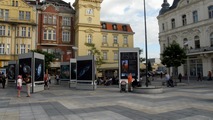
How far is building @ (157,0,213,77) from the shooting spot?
38000mm

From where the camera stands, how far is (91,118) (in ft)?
28.4

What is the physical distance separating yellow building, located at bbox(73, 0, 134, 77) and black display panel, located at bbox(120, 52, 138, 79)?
815 inches

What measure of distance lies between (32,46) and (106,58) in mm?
17427

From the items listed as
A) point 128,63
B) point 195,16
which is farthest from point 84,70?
point 195,16

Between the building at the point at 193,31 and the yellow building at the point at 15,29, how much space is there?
30397 mm

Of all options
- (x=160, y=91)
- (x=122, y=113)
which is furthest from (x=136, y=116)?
(x=160, y=91)

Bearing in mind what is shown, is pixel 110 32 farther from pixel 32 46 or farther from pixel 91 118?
pixel 91 118

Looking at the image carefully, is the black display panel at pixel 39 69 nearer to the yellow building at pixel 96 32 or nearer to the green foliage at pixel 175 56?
the green foliage at pixel 175 56

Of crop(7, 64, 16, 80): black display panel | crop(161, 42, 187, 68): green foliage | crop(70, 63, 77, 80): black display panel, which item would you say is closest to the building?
crop(161, 42, 187, 68): green foliage

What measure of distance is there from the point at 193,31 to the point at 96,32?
2083 centimetres

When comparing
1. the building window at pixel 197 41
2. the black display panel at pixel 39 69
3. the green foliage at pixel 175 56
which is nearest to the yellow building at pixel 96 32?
the green foliage at pixel 175 56

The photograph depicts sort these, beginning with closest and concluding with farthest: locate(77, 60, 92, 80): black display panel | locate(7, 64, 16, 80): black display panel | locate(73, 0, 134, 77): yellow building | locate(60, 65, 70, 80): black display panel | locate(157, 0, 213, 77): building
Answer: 1. locate(77, 60, 92, 80): black display panel
2. locate(7, 64, 16, 80): black display panel
3. locate(60, 65, 70, 80): black display panel
4. locate(157, 0, 213, 77): building
5. locate(73, 0, 134, 77): yellow building

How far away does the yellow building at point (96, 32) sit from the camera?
155ft

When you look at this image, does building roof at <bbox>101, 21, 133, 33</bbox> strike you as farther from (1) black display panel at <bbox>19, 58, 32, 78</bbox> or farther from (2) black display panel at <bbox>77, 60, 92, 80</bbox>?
(1) black display panel at <bbox>19, 58, 32, 78</bbox>
